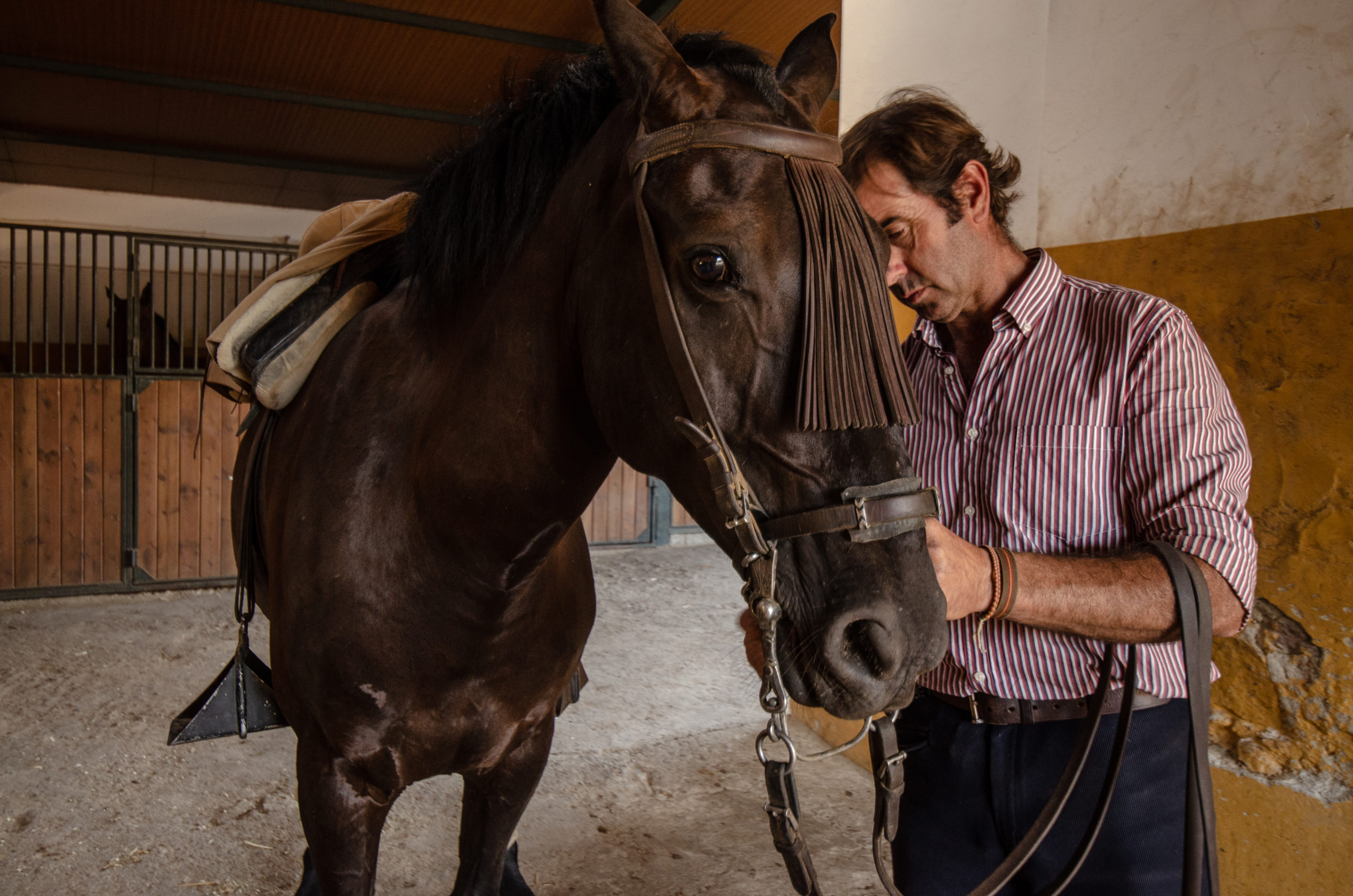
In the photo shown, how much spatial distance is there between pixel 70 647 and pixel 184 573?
51.5 inches

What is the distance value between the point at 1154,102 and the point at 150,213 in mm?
9250

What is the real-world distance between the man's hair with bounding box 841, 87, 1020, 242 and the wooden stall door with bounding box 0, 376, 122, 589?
17.8 ft

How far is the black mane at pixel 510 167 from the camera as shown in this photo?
1091 mm

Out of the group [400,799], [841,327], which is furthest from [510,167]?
[400,799]

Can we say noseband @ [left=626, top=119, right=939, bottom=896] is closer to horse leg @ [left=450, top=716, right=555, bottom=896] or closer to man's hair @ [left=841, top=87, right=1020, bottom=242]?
man's hair @ [left=841, top=87, right=1020, bottom=242]

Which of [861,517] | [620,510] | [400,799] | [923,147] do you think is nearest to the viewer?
[861,517]

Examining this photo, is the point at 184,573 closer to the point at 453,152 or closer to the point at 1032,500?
the point at 453,152

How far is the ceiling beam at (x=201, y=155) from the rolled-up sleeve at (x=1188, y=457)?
584cm

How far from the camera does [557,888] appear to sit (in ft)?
7.37

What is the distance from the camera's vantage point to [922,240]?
127 centimetres

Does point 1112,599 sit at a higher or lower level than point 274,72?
lower

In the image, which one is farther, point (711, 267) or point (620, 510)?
point (620, 510)

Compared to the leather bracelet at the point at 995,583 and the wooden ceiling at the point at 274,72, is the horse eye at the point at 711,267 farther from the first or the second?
the wooden ceiling at the point at 274,72

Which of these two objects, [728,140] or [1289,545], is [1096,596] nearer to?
[728,140]
